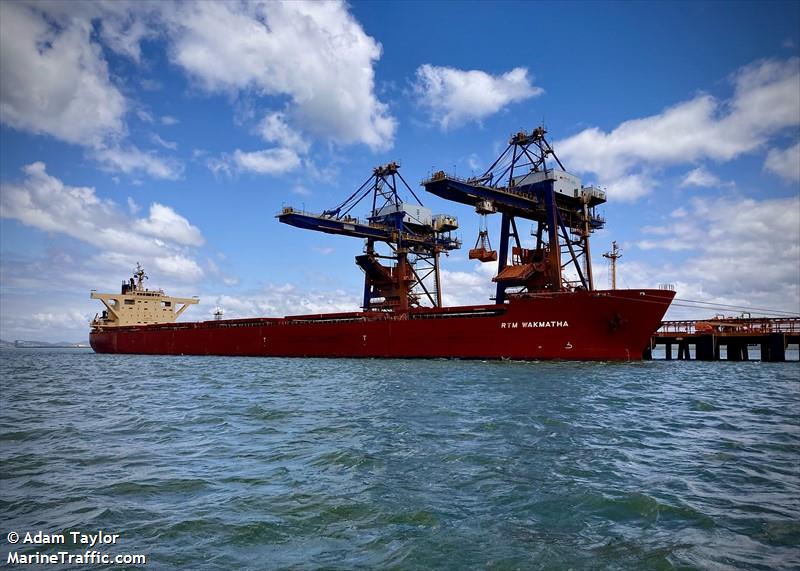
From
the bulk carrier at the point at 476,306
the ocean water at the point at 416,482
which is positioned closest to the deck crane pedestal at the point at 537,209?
the bulk carrier at the point at 476,306

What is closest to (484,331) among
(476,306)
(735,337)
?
(476,306)

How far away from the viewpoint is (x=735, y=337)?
3125cm

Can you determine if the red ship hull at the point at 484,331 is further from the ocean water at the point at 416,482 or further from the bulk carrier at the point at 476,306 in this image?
the ocean water at the point at 416,482

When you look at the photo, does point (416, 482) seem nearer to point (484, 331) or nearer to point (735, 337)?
point (484, 331)

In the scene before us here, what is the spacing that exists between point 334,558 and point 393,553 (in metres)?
0.45

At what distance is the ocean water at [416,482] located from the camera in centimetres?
381

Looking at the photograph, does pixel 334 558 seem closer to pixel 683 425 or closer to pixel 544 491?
pixel 544 491

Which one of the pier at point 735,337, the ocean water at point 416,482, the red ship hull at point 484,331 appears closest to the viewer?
the ocean water at point 416,482

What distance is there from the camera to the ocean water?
3.81 meters

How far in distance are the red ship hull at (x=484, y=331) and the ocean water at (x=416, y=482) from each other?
1148 cm

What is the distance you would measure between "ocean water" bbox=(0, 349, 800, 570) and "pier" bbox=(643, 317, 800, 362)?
74.7 feet

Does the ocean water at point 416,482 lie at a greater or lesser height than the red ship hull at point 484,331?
lesser

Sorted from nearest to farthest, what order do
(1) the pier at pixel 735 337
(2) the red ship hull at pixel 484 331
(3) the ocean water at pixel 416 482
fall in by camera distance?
(3) the ocean water at pixel 416 482, (2) the red ship hull at pixel 484 331, (1) the pier at pixel 735 337

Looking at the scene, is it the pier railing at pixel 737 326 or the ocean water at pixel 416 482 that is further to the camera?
the pier railing at pixel 737 326
